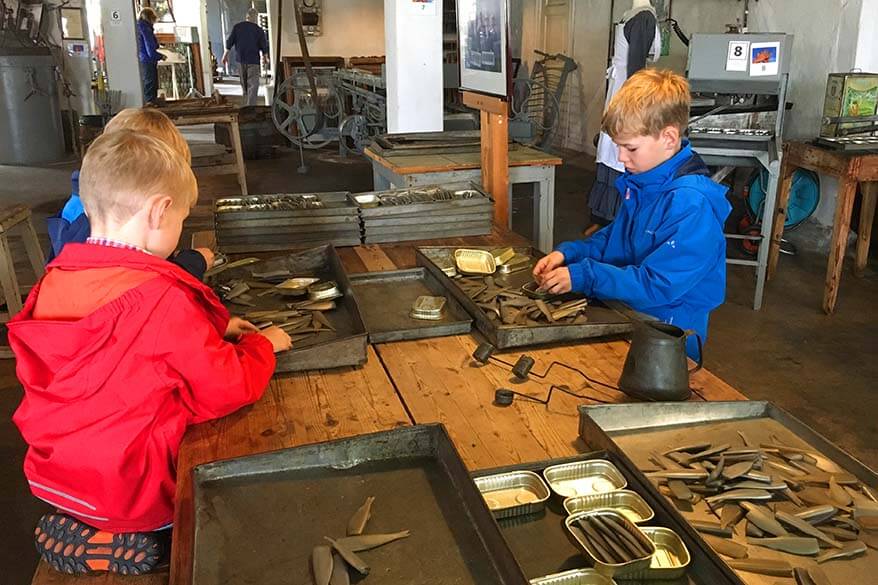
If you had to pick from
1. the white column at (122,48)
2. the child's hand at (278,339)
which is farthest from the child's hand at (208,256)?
the white column at (122,48)

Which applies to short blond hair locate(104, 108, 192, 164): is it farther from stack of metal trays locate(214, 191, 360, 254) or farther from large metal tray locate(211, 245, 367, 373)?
stack of metal trays locate(214, 191, 360, 254)

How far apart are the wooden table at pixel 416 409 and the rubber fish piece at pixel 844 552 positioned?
0.41 m

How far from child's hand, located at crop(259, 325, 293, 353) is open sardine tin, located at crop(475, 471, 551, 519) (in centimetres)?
60

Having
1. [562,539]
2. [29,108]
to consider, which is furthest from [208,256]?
[29,108]

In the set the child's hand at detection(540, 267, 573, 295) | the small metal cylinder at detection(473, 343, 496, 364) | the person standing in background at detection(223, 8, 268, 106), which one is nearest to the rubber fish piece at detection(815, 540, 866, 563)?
the small metal cylinder at detection(473, 343, 496, 364)

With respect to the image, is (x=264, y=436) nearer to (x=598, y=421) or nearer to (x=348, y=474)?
(x=348, y=474)

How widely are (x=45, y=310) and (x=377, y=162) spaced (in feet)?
9.16

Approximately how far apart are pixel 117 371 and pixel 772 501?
1059mm

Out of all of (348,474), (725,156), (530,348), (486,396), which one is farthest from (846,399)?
(348,474)

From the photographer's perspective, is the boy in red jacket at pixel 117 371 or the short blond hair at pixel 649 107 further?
the short blond hair at pixel 649 107

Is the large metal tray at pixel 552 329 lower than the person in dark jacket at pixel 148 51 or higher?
lower

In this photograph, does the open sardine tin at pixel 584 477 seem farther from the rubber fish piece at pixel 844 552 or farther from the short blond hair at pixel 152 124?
the short blond hair at pixel 152 124

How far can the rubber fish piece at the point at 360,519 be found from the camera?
107 centimetres

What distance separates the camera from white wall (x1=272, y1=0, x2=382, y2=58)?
11.7m
